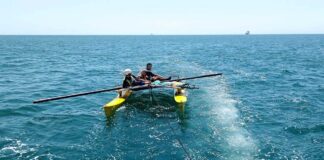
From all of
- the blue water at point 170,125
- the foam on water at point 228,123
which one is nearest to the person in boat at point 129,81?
the blue water at point 170,125

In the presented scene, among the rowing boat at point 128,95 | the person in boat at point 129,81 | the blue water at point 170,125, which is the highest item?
the person in boat at point 129,81

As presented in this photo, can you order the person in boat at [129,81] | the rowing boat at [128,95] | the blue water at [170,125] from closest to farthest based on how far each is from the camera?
the blue water at [170,125] < the rowing boat at [128,95] < the person in boat at [129,81]

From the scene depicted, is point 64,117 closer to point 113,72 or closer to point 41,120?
point 41,120

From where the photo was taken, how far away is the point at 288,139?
14180 millimetres

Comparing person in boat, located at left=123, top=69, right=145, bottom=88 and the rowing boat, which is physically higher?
person in boat, located at left=123, top=69, right=145, bottom=88

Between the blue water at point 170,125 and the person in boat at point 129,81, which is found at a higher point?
the person in boat at point 129,81

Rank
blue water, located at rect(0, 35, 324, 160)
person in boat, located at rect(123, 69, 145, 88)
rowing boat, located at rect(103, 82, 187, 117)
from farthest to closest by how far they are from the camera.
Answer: person in boat, located at rect(123, 69, 145, 88), rowing boat, located at rect(103, 82, 187, 117), blue water, located at rect(0, 35, 324, 160)

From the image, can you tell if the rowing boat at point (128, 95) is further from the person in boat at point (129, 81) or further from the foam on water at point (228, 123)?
the foam on water at point (228, 123)


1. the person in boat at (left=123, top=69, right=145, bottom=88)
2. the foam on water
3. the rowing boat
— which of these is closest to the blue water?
the foam on water

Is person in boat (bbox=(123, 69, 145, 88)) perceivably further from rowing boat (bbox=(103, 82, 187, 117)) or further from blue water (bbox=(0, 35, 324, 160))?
blue water (bbox=(0, 35, 324, 160))

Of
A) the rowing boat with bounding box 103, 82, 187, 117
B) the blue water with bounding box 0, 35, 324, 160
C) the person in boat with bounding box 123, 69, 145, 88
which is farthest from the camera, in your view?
the person in boat with bounding box 123, 69, 145, 88

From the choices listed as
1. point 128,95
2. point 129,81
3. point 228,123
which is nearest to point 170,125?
point 228,123

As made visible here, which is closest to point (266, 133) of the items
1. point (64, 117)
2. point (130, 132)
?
point (130, 132)

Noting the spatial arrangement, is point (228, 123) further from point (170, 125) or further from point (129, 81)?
point (129, 81)
